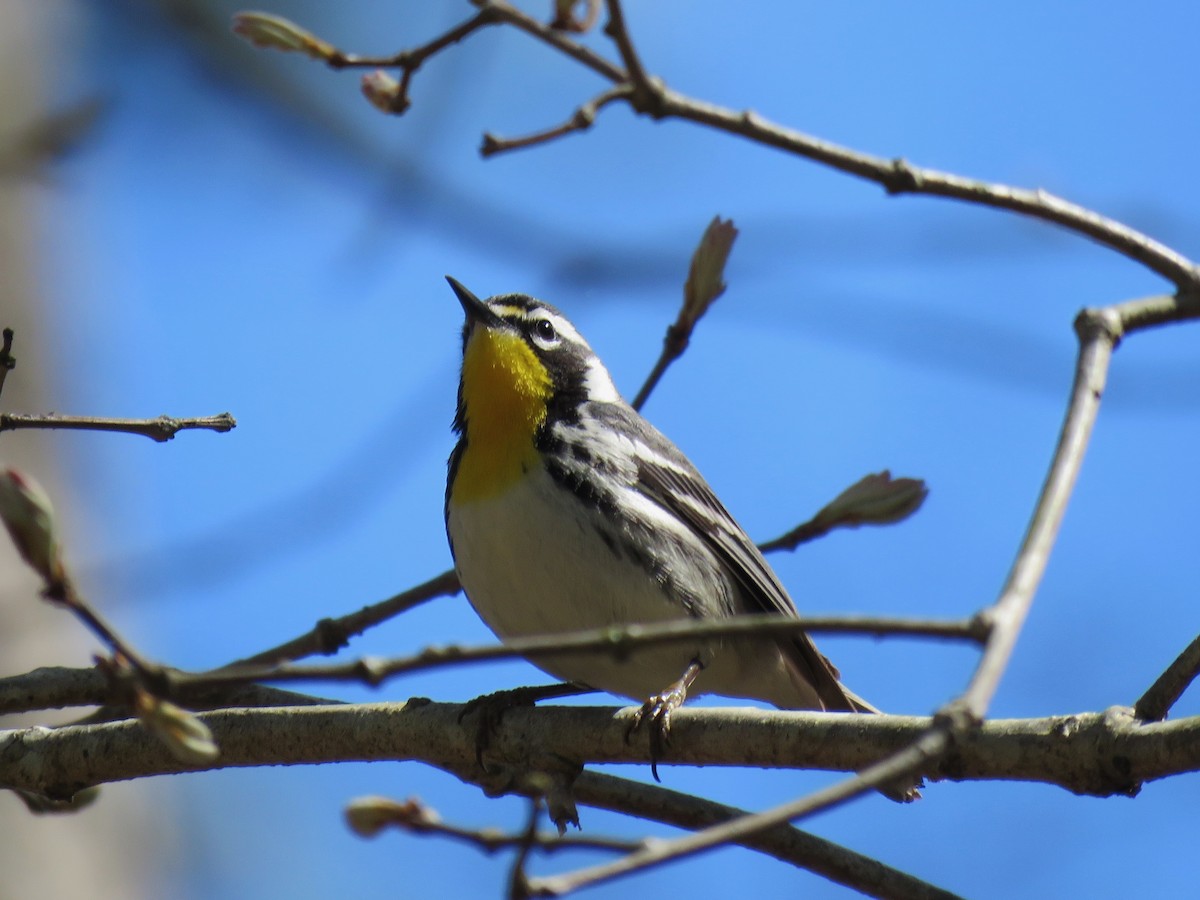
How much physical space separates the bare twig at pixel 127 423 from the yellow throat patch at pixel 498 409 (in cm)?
157

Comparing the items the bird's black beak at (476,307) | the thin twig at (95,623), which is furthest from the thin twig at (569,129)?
the bird's black beak at (476,307)

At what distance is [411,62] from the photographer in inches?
116

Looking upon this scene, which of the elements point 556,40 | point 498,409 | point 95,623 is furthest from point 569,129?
point 498,409

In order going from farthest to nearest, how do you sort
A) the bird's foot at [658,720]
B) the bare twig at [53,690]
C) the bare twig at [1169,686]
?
the bare twig at [53,690]
the bird's foot at [658,720]
the bare twig at [1169,686]

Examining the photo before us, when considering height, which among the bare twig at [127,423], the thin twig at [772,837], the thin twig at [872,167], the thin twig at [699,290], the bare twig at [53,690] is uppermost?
the thin twig at [699,290]

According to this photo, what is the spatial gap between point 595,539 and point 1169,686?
2.10 meters

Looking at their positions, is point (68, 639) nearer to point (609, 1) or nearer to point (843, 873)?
point (843, 873)

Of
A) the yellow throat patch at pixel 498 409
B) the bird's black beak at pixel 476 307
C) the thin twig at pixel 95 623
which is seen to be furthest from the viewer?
the bird's black beak at pixel 476 307

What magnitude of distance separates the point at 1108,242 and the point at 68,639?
220 inches

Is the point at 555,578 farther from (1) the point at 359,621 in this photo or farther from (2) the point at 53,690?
(2) the point at 53,690

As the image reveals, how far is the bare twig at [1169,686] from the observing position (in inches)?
112

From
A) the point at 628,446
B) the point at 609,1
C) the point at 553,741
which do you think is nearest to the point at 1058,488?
the point at 609,1

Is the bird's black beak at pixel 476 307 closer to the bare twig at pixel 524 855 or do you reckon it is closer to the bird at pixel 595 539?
the bird at pixel 595 539

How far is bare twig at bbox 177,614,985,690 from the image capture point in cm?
188
